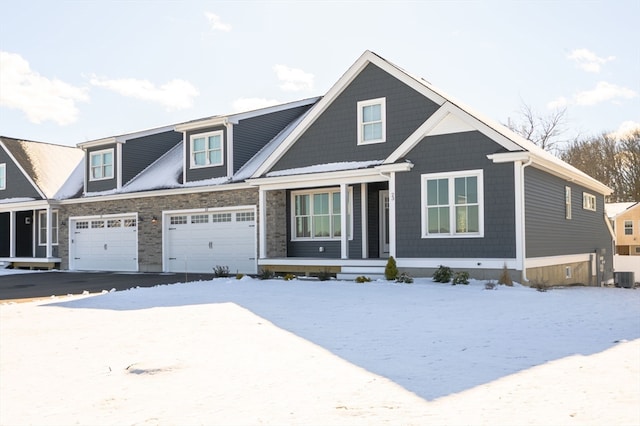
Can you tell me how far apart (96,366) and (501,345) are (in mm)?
5021

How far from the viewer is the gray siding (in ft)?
52.1

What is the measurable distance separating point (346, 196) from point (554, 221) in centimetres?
622

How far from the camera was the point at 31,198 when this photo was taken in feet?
91.2

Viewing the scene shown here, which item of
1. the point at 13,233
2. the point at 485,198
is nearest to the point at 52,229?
the point at 13,233

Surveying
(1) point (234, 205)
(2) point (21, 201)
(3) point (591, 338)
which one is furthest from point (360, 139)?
(2) point (21, 201)

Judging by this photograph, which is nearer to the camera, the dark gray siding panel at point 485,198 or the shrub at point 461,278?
the shrub at point 461,278

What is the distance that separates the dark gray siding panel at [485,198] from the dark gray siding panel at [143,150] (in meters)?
13.5

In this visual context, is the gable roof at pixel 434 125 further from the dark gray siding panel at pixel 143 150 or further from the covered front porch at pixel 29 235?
the covered front porch at pixel 29 235

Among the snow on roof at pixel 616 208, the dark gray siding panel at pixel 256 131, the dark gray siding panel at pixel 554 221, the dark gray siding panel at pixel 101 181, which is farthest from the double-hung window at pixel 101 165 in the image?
the snow on roof at pixel 616 208

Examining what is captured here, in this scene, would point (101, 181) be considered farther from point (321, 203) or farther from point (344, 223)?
point (344, 223)

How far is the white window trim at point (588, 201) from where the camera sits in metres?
22.3

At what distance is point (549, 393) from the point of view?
18.3 feet

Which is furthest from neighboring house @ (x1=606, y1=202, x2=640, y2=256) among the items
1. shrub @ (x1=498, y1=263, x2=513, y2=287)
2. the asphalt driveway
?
the asphalt driveway

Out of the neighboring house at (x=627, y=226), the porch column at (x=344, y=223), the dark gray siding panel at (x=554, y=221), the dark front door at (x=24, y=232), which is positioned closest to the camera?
the dark gray siding panel at (x=554, y=221)
